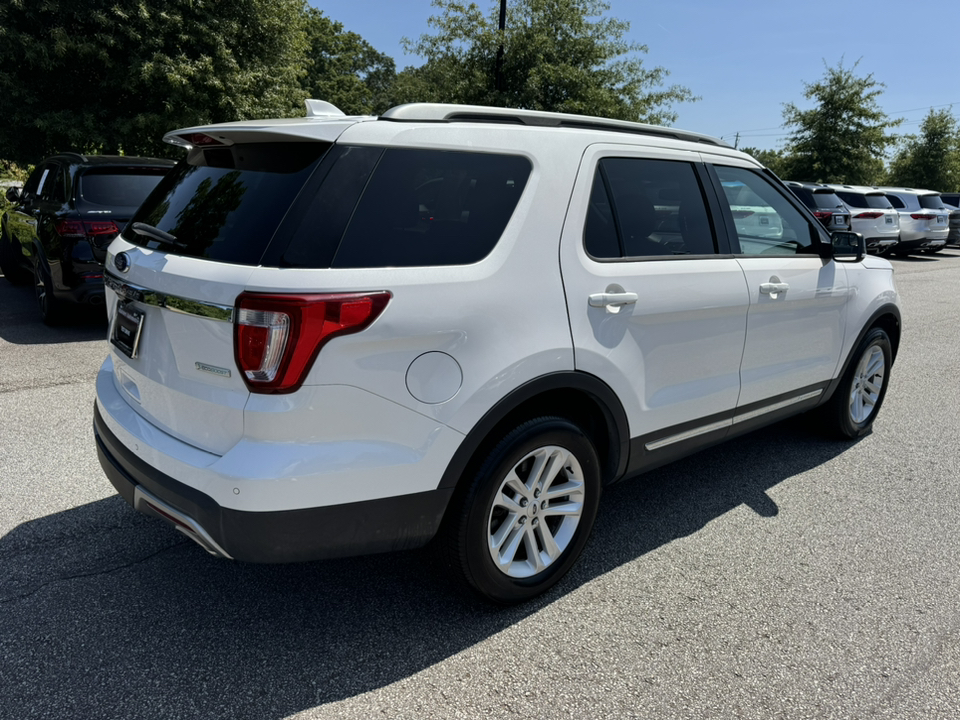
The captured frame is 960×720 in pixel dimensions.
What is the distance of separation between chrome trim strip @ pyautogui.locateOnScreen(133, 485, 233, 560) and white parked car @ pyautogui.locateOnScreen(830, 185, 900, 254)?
1863cm

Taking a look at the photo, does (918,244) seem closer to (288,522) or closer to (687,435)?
(687,435)

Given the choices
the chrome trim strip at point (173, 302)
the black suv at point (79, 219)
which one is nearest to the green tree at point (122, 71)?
the black suv at point (79, 219)

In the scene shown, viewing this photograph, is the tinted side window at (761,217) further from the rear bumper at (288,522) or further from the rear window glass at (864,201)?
the rear window glass at (864,201)

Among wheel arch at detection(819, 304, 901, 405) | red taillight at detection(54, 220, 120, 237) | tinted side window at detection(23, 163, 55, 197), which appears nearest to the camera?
wheel arch at detection(819, 304, 901, 405)

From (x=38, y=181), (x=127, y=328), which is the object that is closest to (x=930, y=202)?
(x=38, y=181)

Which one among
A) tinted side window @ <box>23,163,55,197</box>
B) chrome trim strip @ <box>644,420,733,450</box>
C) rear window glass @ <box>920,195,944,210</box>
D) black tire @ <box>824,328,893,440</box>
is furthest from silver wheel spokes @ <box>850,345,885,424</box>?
rear window glass @ <box>920,195,944,210</box>

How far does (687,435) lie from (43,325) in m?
6.80

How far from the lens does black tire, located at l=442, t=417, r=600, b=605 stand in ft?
8.65

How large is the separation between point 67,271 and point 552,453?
579 cm

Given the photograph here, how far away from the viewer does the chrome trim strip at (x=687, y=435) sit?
3322mm

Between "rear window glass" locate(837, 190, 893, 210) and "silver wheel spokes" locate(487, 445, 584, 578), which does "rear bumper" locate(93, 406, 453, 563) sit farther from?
"rear window glass" locate(837, 190, 893, 210)

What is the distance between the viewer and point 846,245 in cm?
422

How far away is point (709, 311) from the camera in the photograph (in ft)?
11.1

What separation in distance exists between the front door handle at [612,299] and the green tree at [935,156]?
43805 millimetres
